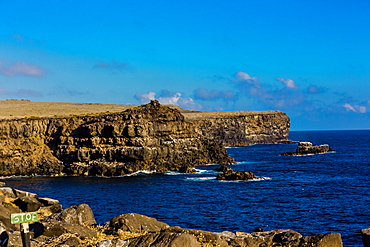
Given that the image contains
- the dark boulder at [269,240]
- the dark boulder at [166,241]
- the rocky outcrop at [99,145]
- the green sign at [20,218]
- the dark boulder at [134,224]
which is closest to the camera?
the green sign at [20,218]

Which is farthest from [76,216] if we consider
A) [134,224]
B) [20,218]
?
[20,218]

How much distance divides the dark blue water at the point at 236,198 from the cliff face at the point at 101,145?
24.1ft

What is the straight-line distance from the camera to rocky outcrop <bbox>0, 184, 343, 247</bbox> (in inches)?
749

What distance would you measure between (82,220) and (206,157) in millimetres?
73718

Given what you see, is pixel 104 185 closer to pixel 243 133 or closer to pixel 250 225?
pixel 250 225

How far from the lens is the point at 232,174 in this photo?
74438mm

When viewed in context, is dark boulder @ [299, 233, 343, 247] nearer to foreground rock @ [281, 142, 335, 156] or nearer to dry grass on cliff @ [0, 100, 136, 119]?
foreground rock @ [281, 142, 335, 156]

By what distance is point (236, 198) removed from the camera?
55656mm

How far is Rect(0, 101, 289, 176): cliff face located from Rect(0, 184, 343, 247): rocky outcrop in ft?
189

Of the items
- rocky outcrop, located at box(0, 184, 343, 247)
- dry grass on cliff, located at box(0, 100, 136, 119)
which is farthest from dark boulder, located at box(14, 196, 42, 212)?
dry grass on cliff, located at box(0, 100, 136, 119)

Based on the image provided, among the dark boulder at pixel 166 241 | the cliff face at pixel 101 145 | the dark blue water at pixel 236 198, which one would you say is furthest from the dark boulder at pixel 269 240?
the cliff face at pixel 101 145

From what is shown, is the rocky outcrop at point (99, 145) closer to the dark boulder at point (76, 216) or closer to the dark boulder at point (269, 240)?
the dark boulder at point (76, 216)

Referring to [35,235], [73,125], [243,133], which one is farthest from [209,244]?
[243,133]

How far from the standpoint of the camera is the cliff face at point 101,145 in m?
86.1
